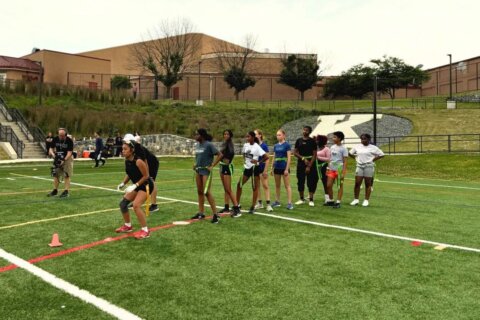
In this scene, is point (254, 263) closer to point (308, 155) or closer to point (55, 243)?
point (55, 243)

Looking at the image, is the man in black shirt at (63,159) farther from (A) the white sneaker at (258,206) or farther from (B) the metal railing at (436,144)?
(B) the metal railing at (436,144)

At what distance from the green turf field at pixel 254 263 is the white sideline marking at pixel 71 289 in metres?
0.07

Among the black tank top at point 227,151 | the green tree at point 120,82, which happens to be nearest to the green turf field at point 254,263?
the black tank top at point 227,151

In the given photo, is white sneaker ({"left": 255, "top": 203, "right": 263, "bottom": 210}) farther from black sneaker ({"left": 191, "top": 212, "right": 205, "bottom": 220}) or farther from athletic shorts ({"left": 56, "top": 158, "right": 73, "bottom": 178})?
athletic shorts ({"left": 56, "top": 158, "right": 73, "bottom": 178})

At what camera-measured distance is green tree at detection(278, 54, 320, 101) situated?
66188 mm

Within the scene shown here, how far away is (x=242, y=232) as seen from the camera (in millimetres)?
7496

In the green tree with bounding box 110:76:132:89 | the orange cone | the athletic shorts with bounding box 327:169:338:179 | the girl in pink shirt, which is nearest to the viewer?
the orange cone

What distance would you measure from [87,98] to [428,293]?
42491 millimetres

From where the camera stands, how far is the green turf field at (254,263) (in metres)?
4.24

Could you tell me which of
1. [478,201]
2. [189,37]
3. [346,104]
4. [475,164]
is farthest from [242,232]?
[189,37]

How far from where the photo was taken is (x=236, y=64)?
71.6 meters

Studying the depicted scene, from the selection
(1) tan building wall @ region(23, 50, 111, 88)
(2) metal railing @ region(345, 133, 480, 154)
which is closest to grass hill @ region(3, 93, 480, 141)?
(2) metal railing @ region(345, 133, 480, 154)

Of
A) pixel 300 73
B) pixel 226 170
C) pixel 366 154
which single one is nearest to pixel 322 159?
pixel 366 154

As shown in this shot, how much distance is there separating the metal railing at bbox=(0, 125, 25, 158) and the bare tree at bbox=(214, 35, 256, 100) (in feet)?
127
